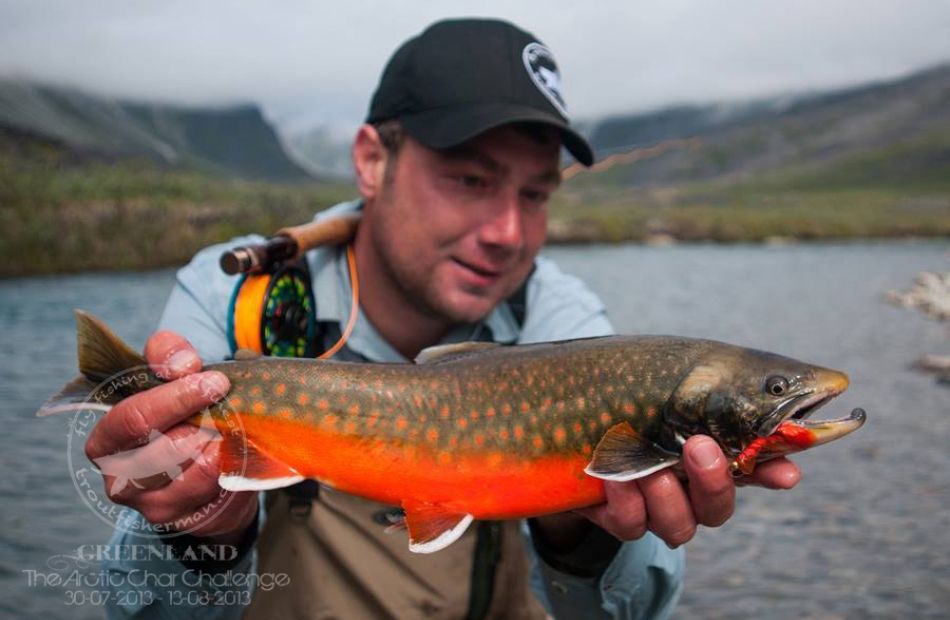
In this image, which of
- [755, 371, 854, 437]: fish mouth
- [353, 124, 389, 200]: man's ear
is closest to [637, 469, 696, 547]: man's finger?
[755, 371, 854, 437]: fish mouth

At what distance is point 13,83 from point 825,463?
18473 cm

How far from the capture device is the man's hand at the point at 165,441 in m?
2.24

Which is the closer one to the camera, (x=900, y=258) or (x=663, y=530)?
(x=663, y=530)

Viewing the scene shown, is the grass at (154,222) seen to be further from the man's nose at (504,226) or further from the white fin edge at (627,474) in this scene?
the white fin edge at (627,474)

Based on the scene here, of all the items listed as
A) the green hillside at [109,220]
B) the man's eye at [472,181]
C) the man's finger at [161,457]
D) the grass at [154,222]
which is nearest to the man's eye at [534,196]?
the man's eye at [472,181]

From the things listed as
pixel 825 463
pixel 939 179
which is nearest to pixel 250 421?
pixel 825 463

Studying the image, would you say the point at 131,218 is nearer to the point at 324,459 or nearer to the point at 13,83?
the point at 324,459

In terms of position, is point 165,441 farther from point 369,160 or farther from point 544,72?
point 544,72

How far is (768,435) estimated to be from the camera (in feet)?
7.18

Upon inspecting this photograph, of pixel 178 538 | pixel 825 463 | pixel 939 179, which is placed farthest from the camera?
pixel 939 179

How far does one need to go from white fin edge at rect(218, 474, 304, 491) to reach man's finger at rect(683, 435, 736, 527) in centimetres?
110

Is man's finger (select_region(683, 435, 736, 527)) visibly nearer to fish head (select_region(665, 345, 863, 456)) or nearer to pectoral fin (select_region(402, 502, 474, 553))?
fish head (select_region(665, 345, 863, 456))

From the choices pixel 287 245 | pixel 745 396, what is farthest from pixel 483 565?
pixel 745 396

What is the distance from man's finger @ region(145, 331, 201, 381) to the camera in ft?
7.63
